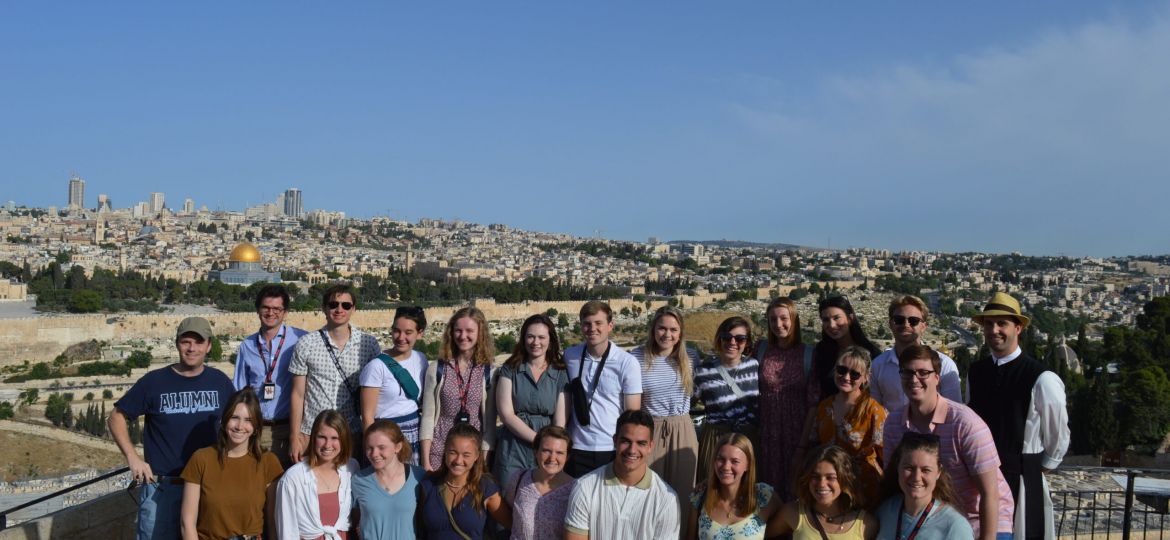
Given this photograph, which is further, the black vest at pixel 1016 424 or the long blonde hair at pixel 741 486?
the black vest at pixel 1016 424

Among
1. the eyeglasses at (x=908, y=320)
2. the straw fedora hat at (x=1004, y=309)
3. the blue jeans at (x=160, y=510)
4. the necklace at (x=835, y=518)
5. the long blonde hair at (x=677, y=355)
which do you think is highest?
the straw fedora hat at (x=1004, y=309)

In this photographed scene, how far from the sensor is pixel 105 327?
110 feet

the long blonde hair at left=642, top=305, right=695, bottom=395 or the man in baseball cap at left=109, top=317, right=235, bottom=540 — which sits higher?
the long blonde hair at left=642, top=305, right=695, bottom=395

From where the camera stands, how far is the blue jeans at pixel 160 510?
3309 mm

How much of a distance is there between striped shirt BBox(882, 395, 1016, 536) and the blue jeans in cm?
256

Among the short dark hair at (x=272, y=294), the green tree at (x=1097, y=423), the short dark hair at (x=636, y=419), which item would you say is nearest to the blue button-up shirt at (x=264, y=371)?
the short dark hair at (x=272, y=294)

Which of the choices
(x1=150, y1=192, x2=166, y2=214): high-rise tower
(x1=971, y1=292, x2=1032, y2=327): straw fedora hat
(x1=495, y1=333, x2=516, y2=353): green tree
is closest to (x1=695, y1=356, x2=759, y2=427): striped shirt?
(x1=971, y1=292, x2=1032, y2=327): straw fedora hat

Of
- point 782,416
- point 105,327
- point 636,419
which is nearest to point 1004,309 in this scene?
point 782,416

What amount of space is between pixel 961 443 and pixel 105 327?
3601 centimetres

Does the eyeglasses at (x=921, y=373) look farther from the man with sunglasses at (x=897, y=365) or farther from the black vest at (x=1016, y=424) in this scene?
the black vest at (x=1016, y=424)

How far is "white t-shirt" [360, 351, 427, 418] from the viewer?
363cm

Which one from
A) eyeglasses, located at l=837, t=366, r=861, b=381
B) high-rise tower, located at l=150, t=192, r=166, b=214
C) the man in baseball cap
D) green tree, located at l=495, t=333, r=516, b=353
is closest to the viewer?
eyeglasses, located at l=837, t=366, r=861, b=381

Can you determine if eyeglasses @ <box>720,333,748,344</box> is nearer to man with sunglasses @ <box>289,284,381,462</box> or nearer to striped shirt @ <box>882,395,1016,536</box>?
striped shirt @ <box>882,395,1016,536</box>

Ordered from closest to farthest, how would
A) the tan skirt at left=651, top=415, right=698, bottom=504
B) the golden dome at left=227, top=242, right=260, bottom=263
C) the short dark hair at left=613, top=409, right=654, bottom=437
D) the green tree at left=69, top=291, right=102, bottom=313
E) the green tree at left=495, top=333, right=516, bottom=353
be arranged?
the short dark hair at left=613, top=409, right=654, bottom=437, the tan skirt at left=651, top=415, right=698, bottom=504, the green tree at left=495, top=333, right=516, bottom=353, the green tree at left=69, top=291, right=102, bottom=313, the golden dome at left=227, top=242, right=260, bottom=263
